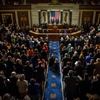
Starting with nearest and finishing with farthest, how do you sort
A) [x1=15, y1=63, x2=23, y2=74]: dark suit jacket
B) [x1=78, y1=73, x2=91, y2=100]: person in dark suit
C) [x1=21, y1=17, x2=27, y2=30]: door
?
[x1=78, y1=73, x2=91, y2=100]: person in dark suit < [x1=15, y1=63, x2=23, y2=74]: dark suit jacket < [x1=21, y1=17, x2=27, y2=30]: door

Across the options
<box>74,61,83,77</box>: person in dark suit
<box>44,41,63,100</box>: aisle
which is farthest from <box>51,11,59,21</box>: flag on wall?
<box>74,61,83,77</box>: person in dark suit

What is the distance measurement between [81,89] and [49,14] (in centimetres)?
1545

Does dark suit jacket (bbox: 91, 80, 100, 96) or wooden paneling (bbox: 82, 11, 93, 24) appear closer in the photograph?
dark suit jacket (bbox: 91, 80, 100, 96)

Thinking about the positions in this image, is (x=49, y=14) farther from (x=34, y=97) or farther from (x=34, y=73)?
(x=34, y=97)

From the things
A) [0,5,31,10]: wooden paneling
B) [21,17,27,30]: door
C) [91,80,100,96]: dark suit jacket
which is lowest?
[91,80,100,96]: dark suit jacket

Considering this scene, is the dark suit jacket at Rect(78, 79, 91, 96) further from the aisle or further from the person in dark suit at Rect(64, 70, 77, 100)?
the aisle

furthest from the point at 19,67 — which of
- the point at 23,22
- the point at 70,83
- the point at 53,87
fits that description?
the point at 23,22

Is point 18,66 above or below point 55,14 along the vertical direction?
below

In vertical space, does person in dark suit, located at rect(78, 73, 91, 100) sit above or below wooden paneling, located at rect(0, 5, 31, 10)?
below

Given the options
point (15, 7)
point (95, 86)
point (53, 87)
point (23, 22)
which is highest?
point (15, 7)

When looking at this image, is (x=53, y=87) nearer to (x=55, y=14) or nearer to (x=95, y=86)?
(x=95, y=86)

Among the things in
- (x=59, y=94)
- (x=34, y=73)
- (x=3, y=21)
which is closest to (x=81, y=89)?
(x=59, y=94)

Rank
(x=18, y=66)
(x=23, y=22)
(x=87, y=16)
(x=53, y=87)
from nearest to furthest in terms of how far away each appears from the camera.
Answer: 1. (x=18, y=66)
2. (x=53, y=87)
3. (x=87, y=16)
4. (x=23, y=22)

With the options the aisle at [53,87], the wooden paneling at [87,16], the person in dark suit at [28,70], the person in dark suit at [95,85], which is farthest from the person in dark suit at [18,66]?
the wooden paneling at [87,16]
